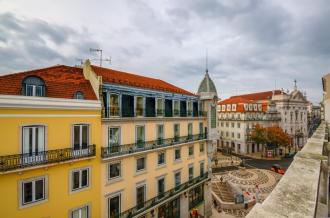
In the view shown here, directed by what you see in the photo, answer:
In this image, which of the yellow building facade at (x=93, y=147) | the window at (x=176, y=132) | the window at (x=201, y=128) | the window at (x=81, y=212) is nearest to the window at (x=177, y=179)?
the yellow building facade at (x=93, y=147)

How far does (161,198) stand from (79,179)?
9.43m

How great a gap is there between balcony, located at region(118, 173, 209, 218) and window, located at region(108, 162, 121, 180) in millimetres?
3224

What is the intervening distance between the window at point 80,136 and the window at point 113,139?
79.6 inches

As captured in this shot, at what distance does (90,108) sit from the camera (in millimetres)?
15922

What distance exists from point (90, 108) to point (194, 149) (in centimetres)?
1508

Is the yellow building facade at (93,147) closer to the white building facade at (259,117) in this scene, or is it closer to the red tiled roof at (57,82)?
the red tiled roof at (57,82)

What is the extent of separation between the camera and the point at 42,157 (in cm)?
1308

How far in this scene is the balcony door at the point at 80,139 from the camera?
15070mm

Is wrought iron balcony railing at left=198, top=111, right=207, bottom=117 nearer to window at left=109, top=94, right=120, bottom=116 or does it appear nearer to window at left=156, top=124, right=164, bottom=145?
window at left=156, top=124, right=164, bottom=145

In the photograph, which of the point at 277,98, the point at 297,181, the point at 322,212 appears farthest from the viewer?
the point at 277,98

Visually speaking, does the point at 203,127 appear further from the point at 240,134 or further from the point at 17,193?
the point at 240,134

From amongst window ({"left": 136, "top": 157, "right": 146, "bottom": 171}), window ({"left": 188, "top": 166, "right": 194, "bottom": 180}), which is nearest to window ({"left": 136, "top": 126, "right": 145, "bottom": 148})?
window ({"left": 136, "top": 157, "right": 146, "bottom": 171})

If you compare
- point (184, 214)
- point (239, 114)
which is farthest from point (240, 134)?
point (184, 214)

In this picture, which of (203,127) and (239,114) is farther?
(239,114)
